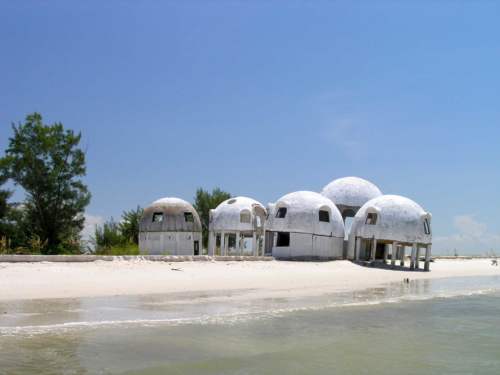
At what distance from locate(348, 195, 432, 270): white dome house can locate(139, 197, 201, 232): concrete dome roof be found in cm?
1133

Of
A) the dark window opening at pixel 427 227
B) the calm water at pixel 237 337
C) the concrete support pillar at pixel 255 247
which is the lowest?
the calm water at pixel 237 337

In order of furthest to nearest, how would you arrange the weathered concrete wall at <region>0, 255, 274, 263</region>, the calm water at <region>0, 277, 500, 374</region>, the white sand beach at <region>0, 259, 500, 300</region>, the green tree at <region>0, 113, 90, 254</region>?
the green tree at <region>0, 113, 90, 254</region> < the weathered concrete wall at <region>0, 255, 274, 263</region> < the white sand beach at <region>0, 259, 500, 300</region> < the calm water at <region>0, 277, 500, 374</region>

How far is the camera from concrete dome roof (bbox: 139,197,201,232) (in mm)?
39031

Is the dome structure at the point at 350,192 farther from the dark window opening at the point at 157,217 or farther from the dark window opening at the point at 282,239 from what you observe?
the dark window opening at the point at 157,217

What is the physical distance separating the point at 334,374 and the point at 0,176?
29.4 metres

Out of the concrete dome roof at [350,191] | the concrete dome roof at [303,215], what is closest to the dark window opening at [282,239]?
the concrete dome roof at [303,215]

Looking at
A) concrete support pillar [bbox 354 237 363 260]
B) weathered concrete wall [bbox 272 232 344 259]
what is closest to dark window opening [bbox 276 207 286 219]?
weathered concrete wall [bbox 272 232 344 259]

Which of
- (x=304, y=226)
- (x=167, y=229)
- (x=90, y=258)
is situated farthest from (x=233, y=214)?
(x=90, y=258)

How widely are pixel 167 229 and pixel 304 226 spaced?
31.4 ft

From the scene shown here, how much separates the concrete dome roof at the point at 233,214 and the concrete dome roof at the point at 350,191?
8.41 metres

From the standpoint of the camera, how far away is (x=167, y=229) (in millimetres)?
38969

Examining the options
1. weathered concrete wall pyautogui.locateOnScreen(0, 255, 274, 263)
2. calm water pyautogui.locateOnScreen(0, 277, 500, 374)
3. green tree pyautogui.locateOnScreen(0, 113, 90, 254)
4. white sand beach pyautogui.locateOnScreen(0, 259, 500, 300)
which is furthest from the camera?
green tree pyautogui.locateOnScreen(0, 113, 90, 254)

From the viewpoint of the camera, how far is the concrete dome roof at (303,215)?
36.2 m

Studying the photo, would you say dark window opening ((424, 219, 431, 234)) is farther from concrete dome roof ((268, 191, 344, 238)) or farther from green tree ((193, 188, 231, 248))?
green tree ((193, 188, 231, 248))
